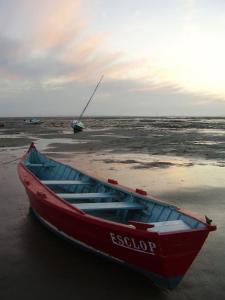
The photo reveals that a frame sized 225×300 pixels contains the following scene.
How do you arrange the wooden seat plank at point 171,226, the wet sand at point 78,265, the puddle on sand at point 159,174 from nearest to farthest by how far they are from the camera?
the wooden seat plank at point 171,226 → the wet sand at point 78,265 → the puddle on sand at point 159,174

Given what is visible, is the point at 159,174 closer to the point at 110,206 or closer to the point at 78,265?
the point at 110,206

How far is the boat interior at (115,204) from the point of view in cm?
747

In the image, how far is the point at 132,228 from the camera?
6809 millimetres

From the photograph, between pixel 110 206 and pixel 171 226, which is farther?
pixel 110 206

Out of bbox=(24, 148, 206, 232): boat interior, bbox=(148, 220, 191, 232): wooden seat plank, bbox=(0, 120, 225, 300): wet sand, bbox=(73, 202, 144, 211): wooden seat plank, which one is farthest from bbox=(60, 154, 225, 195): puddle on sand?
bbox=(148, 220, 191, 232): wooden seat plank

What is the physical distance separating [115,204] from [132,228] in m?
2.56

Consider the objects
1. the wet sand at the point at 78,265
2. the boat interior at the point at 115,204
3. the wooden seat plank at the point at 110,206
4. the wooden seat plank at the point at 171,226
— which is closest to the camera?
the wooden seat plank at the point at 171,226

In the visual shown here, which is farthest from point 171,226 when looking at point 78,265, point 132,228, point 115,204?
point 115,204

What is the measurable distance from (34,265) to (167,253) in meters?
2.97

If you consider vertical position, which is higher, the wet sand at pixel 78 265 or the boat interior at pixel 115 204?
the boat interior at pixel 115 204

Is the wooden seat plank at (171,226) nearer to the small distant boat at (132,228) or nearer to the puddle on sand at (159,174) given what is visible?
the small distant boat at (132,228)

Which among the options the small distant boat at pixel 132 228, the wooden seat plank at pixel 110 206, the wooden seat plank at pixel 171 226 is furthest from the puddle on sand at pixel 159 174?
the wooden seat plank at pixel 171 226

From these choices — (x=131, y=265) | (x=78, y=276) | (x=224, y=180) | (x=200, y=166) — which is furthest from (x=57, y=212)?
(x=200, y=166)

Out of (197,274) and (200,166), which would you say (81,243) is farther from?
(200,166)
